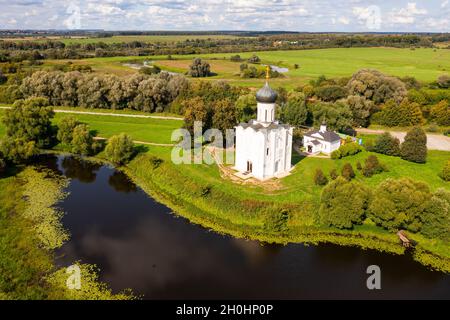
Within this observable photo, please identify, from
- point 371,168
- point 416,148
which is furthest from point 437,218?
point 416,148

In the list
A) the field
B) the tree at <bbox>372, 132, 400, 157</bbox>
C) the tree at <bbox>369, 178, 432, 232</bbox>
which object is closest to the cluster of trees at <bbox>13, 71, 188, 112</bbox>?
the field

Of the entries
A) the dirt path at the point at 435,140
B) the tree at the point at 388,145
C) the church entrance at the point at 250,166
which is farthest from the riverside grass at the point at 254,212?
the dirt path at the point at 435,140

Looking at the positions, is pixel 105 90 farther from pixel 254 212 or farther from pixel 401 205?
pixel 401 205

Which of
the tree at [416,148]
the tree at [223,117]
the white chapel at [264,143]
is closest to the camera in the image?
the white chapel at [264,143]

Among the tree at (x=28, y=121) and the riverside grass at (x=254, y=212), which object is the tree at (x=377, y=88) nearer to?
the riverside grass at (x=254, y=212)

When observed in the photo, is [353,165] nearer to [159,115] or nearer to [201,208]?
[201,208]

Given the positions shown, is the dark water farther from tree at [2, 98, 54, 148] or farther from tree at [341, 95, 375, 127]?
tree at [341, 95, 375, 127]
